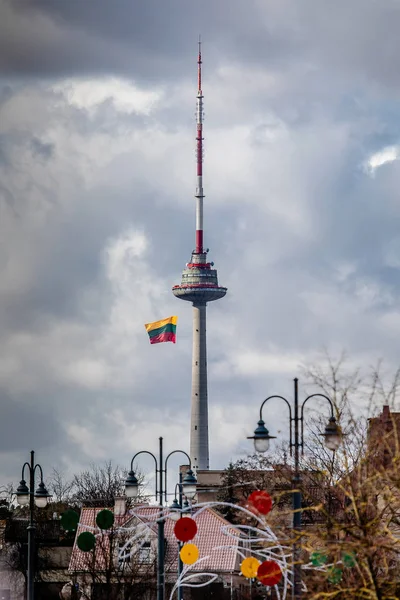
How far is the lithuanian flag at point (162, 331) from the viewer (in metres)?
145

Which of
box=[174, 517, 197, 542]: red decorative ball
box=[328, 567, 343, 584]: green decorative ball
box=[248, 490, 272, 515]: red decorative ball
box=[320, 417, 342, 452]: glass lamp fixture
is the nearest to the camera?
box=[328, 567, 343, 584]: green decorative ball

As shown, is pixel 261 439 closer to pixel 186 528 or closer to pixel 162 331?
pixel 186 528

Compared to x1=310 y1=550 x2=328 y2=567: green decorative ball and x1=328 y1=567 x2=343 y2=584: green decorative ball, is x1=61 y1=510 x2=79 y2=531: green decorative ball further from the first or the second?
x1=328 y1=567 x2=343 y2=584: green decorative ball

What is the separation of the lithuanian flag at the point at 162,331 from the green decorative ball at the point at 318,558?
107m

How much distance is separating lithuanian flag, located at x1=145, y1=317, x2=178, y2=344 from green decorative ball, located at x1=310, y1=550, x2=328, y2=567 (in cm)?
10694

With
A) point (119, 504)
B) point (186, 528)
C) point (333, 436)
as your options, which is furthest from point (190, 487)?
point (119, 504)

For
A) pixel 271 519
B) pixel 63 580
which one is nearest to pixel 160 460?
pixel 271 519

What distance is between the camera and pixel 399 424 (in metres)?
75.8

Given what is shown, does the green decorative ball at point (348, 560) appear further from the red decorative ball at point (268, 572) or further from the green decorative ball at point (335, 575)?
the red decorative ball at point (268, 572)

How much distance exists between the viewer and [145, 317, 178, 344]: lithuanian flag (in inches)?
5720

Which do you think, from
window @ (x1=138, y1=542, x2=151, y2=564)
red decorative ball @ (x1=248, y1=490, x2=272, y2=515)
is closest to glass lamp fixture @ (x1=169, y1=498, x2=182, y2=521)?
red decorative ball @ (x1=248, y1=490, x2=272, y2=515)

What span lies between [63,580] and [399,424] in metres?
28.0

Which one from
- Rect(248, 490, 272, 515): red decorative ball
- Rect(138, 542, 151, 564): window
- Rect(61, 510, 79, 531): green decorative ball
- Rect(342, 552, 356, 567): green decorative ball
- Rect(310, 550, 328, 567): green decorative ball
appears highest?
Rect(138, 542, 151, 564): window

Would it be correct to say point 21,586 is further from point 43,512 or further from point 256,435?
point 256,435
